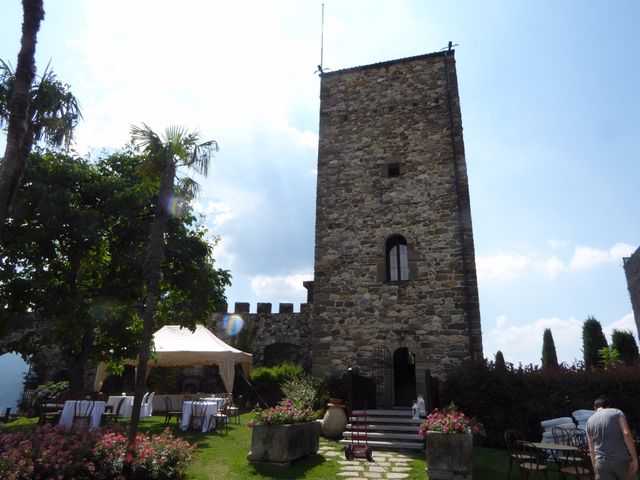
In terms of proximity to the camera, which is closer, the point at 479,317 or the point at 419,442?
the point at 419,442

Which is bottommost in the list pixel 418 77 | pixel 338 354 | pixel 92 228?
pixel 338 354

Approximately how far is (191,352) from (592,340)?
18984 millimetres

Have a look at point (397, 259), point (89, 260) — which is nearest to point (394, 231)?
point (397, 259)

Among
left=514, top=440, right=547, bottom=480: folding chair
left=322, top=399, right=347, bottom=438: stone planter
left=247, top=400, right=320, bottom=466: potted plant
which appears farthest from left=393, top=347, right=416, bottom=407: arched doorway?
left=514, top=440, right=547, bottom=480: folding chair

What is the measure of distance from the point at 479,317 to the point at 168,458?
8832mm

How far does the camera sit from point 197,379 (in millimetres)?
18625

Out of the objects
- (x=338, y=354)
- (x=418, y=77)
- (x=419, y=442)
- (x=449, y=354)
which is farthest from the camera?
(x=418, y=77)

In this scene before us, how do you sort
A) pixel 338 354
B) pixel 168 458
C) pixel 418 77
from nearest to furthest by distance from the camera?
1. pixel 168 458
2. pixel 338 354
3. pixel 418 77

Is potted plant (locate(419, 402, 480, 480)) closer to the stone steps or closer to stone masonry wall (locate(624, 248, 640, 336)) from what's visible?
the stone steps

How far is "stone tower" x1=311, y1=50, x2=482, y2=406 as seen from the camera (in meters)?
12.2

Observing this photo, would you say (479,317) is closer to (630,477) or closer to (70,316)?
(630,477)

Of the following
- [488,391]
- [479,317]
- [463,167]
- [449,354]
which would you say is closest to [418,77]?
[463,167]

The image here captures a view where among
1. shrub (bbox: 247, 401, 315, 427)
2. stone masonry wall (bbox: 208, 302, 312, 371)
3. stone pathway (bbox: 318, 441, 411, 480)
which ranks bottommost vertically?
stone pathway (bbox: 318, 441, 411, 480)

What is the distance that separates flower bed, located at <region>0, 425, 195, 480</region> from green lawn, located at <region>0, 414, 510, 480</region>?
547mm
